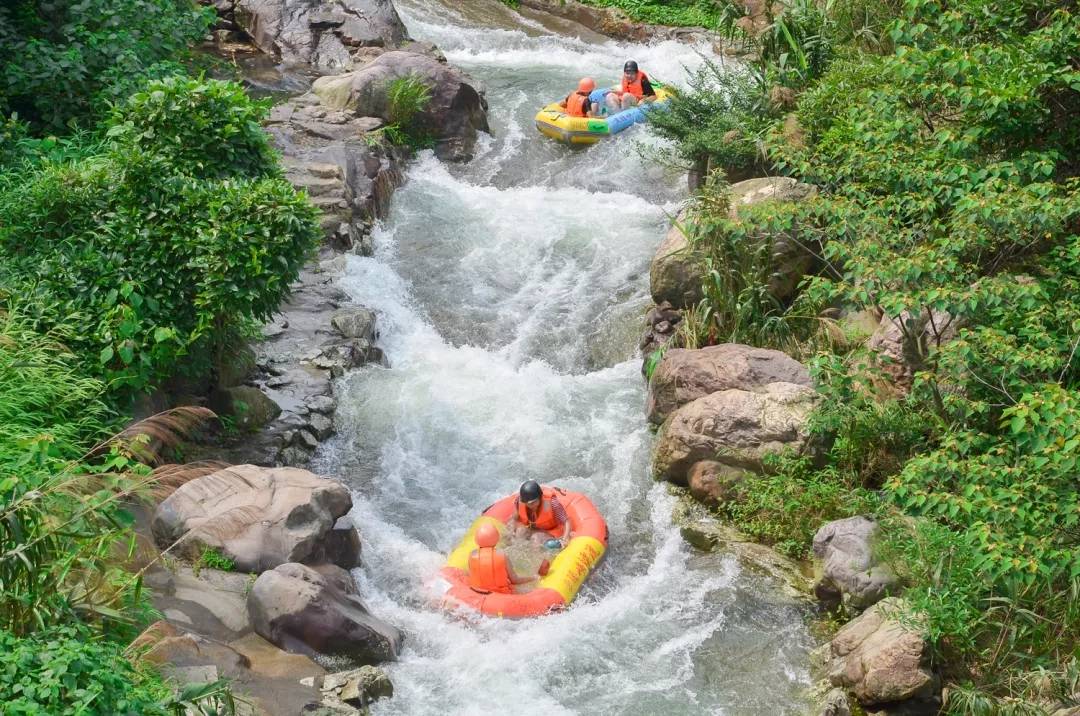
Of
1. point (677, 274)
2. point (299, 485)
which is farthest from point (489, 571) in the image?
point (677, 274)

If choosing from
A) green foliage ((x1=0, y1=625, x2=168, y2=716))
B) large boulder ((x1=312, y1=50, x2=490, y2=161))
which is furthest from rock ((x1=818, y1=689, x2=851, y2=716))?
large boulder ((x1=312, y1=50, x2=490, y2=161))

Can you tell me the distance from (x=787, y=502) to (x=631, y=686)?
7.64 feet

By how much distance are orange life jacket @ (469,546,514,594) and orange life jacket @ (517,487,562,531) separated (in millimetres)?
730

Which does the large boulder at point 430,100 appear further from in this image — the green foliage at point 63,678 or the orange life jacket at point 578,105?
the green foliage at point 63,678

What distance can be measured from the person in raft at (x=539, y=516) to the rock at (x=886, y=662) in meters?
2.57

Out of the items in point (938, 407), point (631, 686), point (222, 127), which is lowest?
point (631, 686)

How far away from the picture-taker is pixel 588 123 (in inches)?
626

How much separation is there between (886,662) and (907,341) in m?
3.17

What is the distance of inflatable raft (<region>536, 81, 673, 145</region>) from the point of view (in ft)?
52.2

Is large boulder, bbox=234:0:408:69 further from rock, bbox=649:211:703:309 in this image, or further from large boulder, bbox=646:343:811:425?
large boulder, bbox=646:343:811:425

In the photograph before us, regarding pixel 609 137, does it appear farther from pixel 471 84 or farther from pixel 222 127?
pixel 222 127

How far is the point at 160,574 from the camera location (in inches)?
312

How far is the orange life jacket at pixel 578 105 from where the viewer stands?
16109mm

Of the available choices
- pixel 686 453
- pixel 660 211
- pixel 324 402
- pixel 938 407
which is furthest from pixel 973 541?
pixel 660 211
